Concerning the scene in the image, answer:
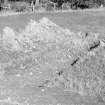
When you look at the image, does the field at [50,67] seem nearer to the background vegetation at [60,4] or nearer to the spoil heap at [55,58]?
the spoil heap at [55,58]

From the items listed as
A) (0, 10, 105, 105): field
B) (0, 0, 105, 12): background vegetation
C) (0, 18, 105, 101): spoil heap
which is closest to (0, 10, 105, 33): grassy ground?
(0, 10, 105, 105): field

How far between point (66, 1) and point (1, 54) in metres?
16.0

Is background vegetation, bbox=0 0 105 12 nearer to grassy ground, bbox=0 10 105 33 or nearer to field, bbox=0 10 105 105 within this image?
grassy ground, bbox=0 10 105 33

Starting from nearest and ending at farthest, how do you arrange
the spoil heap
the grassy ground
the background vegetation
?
the spoil heap
the grassy ground
the background vegetation

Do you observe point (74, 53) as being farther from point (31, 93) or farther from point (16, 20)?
point (16, 20)

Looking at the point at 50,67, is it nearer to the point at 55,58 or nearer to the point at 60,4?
the point at 55,58

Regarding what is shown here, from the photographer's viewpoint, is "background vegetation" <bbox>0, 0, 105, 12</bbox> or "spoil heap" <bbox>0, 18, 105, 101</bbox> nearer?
"spoil heap" <bbox>0, 18, 105, 101</bbox>

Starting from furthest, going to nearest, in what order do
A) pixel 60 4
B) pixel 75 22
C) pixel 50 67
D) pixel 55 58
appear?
1. pixel 60 4
2. pixel 75 22
3. pixel 55 58
4. pixel 50 67

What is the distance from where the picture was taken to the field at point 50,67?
8000mm

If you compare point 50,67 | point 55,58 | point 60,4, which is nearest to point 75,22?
point 55,58

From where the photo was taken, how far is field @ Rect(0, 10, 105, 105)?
8.00 metres

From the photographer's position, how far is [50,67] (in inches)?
405

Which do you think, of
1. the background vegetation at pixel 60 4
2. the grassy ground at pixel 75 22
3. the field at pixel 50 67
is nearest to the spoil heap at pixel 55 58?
the field at pixel 50 67

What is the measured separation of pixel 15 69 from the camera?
1037cm
